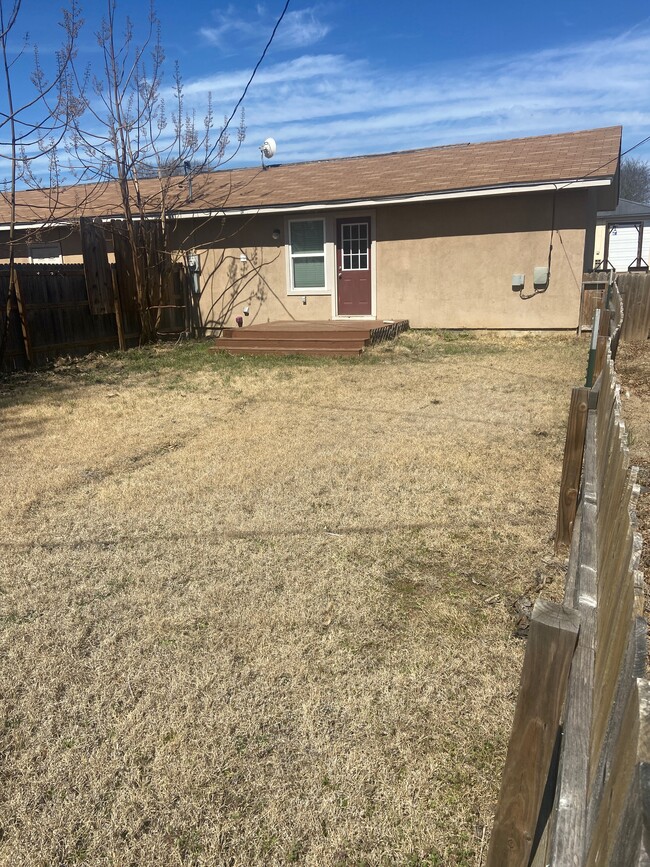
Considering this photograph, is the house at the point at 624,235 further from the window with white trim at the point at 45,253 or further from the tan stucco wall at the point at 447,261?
the window with white trim at the point at 45,253

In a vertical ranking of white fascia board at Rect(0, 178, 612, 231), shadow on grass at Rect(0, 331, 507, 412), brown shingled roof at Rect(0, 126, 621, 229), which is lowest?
shadow on grass at Rect(0, 331, 507, 412)

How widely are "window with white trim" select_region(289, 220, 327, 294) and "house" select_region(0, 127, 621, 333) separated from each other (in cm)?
2

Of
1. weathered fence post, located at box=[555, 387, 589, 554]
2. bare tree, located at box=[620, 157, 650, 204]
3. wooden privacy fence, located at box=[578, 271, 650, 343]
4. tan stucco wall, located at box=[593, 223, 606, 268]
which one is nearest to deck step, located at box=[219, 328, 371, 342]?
wooden privacy fence, located at box=[578, 271, 650, 343]

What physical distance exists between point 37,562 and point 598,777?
3.45m

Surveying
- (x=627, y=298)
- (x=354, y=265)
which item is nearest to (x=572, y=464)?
(x=627, y=298)

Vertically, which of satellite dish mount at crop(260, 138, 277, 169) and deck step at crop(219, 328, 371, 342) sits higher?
satellite dish mount at crop(260, 138, 277, 169)

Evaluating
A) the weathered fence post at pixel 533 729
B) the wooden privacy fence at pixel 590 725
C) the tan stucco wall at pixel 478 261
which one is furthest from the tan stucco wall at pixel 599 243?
the weathered fence post at pixel 533 729

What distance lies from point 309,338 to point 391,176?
4.92m

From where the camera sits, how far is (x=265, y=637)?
9.65 ft

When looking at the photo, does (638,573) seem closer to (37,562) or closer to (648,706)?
(648,706)

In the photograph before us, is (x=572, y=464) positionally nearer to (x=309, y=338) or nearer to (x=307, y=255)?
(x=309, y=338)

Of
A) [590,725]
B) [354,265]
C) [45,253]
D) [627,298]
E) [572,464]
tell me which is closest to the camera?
[590,725]

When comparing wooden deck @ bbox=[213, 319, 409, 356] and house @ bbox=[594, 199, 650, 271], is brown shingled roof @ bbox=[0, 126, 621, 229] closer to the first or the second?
wooden deck @ bbox=[213, 319, 409, 356]

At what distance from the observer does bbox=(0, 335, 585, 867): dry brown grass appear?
202cm
